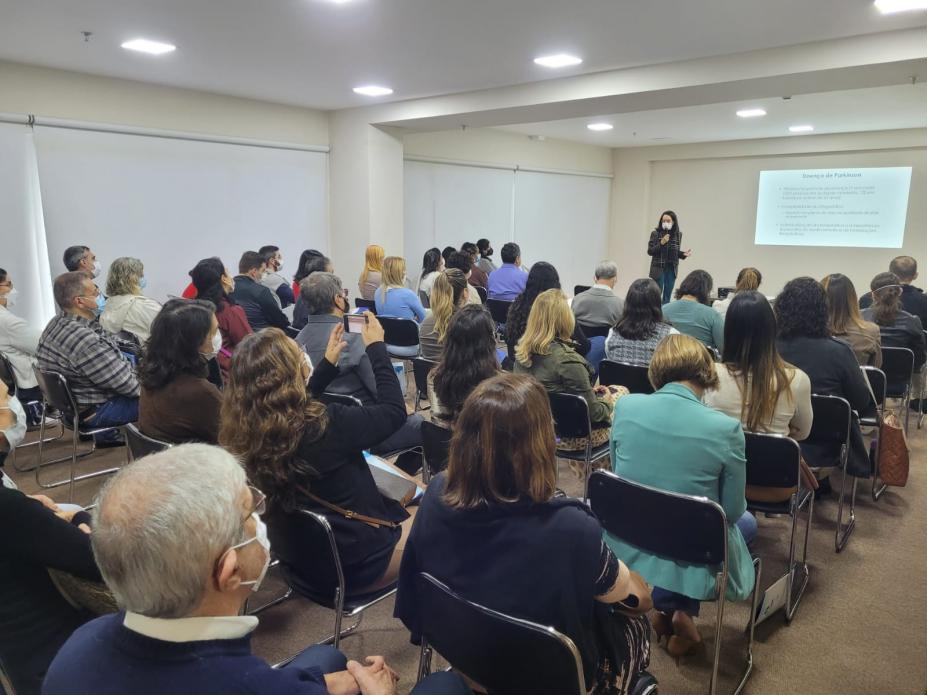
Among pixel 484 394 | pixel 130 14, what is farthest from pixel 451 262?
pixel 484 394

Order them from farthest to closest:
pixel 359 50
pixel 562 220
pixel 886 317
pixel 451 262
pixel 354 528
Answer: pixel 562 220 → pixel 451 262 → pixel 359 50 → pixel 886 317 → pixel 354 528

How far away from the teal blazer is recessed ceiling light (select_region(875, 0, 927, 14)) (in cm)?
313

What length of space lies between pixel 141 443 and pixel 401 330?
8.40 feet

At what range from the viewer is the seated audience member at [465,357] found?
2609mm

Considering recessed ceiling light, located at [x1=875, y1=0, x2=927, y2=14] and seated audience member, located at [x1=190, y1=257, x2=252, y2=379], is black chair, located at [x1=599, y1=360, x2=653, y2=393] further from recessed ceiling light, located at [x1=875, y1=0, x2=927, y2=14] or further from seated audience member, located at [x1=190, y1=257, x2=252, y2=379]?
recessed ceiling light, located at [x1=875, y1=0, x2=927, y2=14]

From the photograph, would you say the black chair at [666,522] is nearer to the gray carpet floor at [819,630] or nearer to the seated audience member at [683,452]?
the seated audience member at [683,452]

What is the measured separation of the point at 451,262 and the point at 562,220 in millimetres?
5751

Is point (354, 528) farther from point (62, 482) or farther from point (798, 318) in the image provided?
point (62, 482)

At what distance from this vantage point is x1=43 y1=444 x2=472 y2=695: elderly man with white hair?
0.87 metres

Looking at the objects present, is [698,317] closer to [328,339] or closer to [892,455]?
[892,455]

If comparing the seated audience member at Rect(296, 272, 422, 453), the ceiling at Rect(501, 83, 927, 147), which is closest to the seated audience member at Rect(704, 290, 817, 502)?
the seated audience member at Rect(296, 272, 422, 453)

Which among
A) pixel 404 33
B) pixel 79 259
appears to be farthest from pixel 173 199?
pixel 404 33

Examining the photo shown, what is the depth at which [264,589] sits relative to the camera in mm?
2756

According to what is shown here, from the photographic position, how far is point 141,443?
2342mm
